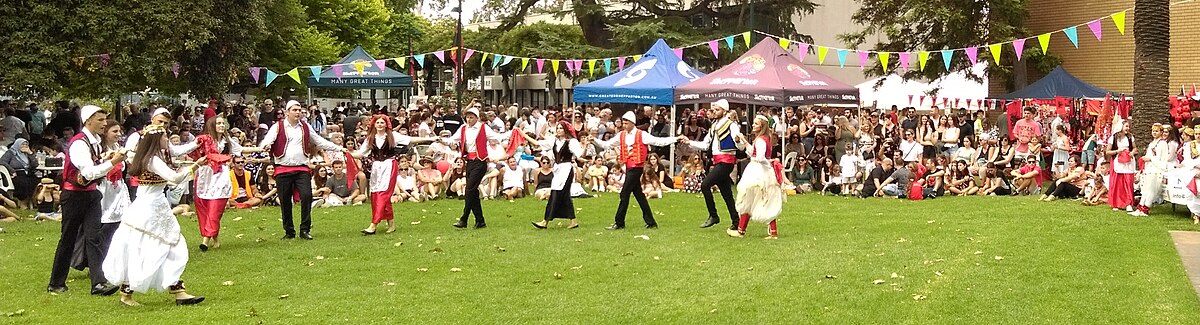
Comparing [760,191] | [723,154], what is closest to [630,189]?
[723,154]

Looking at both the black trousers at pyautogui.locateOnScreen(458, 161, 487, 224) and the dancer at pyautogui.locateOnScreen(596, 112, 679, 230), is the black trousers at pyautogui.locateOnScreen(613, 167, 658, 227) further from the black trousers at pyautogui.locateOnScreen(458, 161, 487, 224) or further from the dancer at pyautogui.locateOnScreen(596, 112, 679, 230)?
the black trousers at pyautogui.locateOnScreen(458, 161, 487, 224)

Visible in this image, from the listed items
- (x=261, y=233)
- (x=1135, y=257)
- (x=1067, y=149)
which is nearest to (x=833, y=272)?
(x=1135, y=257)

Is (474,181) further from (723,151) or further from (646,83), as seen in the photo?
(646,83)

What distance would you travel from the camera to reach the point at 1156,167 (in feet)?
47.3

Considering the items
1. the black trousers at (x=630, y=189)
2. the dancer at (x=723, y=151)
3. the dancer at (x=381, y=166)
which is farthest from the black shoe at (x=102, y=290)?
the dancer at (x=723, y=151)

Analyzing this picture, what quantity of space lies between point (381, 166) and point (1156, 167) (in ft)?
31.8

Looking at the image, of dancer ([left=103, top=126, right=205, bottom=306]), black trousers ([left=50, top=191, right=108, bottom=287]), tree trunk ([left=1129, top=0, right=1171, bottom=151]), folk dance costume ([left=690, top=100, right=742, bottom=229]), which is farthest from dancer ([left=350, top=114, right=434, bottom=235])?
tree trunk ([left=1129, top=0, right=1171, bottom=151])

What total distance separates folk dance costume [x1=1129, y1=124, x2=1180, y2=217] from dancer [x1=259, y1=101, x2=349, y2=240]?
10.0 meters

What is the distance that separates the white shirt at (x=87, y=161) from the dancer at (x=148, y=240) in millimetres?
200

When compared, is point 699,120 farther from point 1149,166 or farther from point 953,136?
point 1149,166

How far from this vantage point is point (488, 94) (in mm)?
66125

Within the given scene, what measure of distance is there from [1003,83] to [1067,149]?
392 inches

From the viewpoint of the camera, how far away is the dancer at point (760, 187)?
1168 cm

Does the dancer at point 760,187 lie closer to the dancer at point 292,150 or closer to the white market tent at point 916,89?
the dancer at point 292,150
